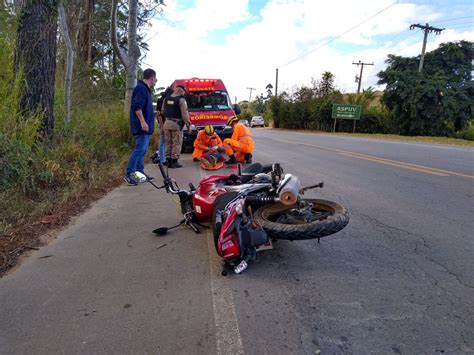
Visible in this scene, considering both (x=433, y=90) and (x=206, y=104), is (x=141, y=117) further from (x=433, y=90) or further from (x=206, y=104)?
(x=433, y=90)

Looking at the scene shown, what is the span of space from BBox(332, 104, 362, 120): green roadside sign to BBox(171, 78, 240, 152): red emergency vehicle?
82.9 feet

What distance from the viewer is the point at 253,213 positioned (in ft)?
12.0

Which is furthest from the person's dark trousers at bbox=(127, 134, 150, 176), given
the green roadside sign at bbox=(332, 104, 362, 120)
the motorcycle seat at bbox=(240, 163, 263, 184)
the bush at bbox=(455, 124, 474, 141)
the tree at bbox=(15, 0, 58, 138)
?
the bush at bbox=(455, 124, 474, 141)

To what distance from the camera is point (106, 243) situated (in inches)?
155

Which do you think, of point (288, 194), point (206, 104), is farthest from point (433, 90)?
point (288, 194)

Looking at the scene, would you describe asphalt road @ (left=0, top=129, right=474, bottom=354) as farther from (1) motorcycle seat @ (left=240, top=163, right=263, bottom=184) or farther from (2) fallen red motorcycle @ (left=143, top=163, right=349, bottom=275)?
(1) motorcycle seat @ (left=240, top=163, right=263, bottom=184)

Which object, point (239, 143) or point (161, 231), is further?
point (239, 143)

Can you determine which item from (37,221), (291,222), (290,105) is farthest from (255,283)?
(290,105)

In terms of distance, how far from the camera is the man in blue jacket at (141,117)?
22.1ft

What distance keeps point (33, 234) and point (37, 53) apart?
153 inches

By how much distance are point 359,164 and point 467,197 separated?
3741 millimetres

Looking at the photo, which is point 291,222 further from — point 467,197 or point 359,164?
point 359,164

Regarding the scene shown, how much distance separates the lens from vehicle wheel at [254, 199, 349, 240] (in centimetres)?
317

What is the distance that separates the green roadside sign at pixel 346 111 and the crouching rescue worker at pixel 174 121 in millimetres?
29617
